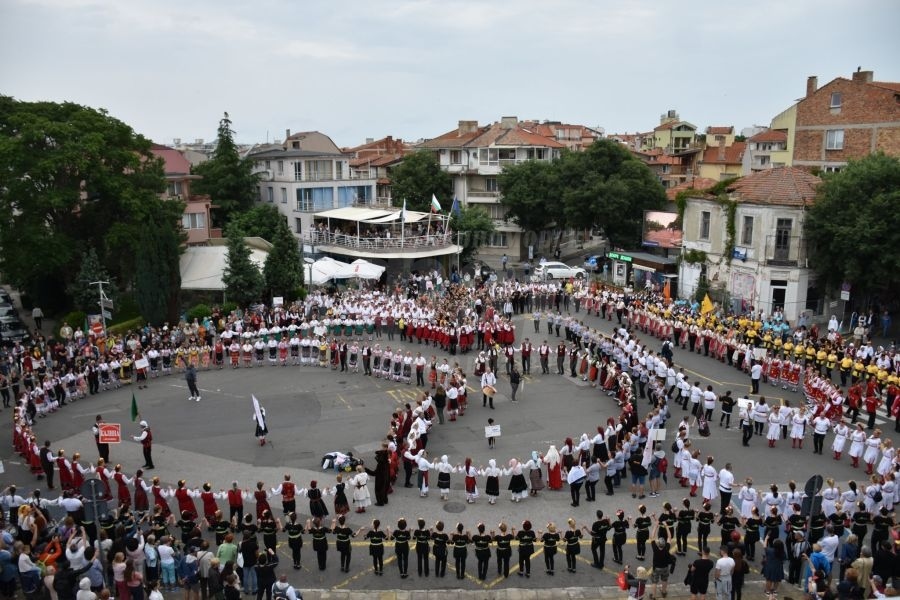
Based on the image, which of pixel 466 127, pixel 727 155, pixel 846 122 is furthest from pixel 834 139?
pixel 466 127

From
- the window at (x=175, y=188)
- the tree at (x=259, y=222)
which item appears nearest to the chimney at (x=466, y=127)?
the tree at (x=259, y=222)

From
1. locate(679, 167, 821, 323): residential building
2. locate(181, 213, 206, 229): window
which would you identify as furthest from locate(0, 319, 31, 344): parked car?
locate(679, 167, 821, 323): residential building

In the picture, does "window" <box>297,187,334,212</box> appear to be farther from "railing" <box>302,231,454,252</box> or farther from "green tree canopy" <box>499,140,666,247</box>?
"green tree canopy" <box>499,140,666,247</box>

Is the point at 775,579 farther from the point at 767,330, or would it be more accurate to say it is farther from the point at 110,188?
the point at 110,188

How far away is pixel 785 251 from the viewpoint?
118 ft

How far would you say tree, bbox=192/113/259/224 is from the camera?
5925cm

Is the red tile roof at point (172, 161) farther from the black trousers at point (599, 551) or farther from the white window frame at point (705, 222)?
the black trousers at point (599, 551)

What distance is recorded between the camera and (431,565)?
15.2 m

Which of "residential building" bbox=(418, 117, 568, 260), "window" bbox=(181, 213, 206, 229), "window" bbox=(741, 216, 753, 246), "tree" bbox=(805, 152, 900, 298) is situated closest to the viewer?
"tree" bbox=(805, 152, 900, 298)

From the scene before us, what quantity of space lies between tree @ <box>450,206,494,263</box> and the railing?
225 cm

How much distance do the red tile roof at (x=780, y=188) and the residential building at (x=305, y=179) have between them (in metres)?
35.1

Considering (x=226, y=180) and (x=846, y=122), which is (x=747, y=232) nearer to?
Answer: (x=846, y=122)

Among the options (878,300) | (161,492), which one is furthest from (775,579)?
(878,300)

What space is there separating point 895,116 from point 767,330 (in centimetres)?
1895
